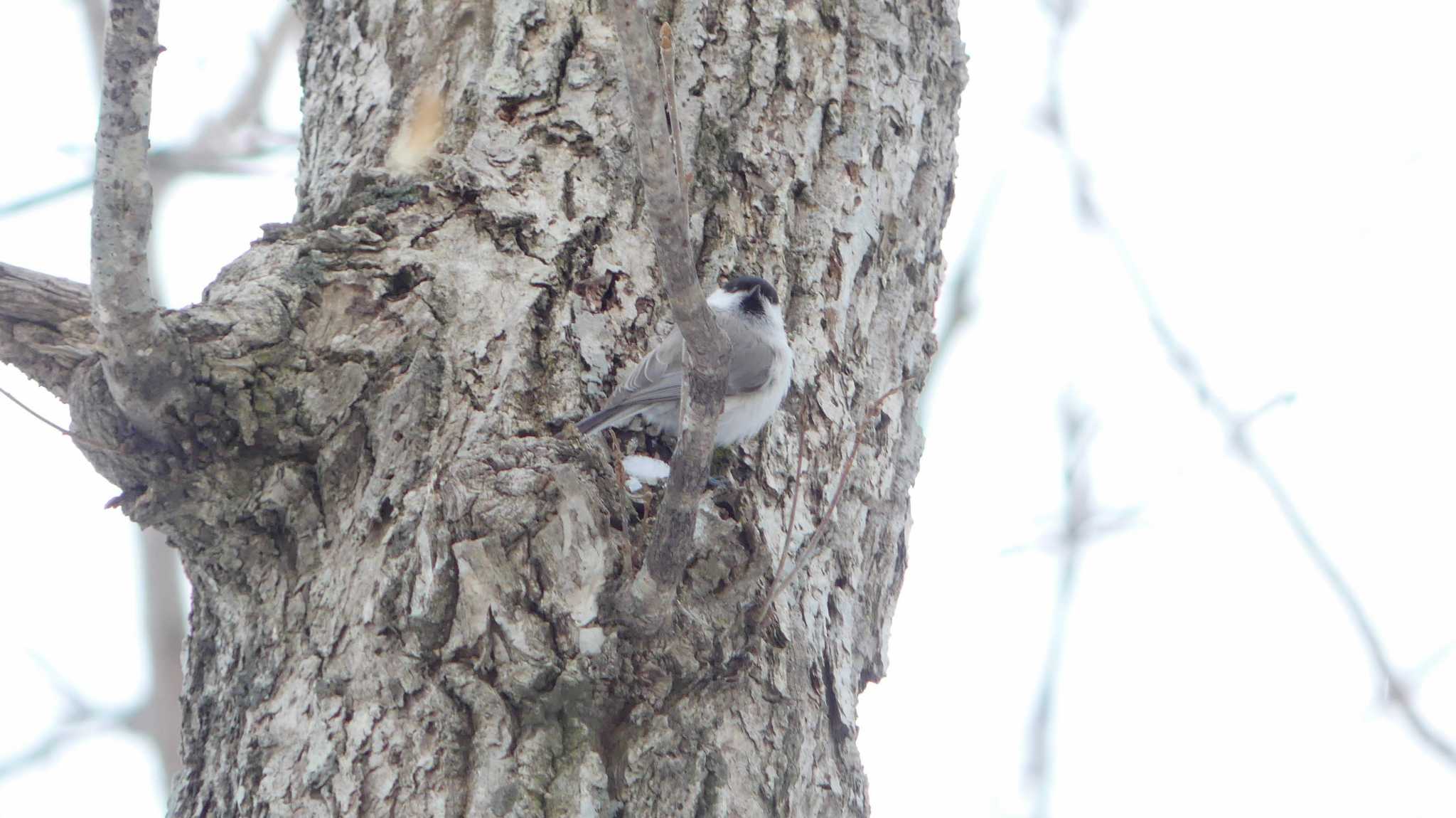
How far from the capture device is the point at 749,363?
268cm

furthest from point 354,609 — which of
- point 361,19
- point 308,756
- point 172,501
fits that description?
point 361,19

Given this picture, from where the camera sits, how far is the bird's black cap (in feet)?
8.21

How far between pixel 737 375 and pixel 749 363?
0.04 meters

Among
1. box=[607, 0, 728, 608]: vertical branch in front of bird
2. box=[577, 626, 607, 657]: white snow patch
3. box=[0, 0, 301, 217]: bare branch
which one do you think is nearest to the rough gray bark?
box=[577, 626, 607, 657]: white snow patch

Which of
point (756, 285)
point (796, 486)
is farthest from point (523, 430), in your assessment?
point (756, 285)

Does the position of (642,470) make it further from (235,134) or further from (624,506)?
(235,134)

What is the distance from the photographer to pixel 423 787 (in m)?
1.71

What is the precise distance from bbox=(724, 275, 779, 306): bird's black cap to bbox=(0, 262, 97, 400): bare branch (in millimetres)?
1229

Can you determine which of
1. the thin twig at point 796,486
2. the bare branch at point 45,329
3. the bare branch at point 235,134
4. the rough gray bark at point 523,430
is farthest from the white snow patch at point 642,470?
the bare branch at point 235,134

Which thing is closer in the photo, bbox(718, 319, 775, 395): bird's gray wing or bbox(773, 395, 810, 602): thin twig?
bbox(773, 395, 810, 602): thin twig

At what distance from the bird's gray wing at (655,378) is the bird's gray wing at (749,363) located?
19cm

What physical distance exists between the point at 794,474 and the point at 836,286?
459mm

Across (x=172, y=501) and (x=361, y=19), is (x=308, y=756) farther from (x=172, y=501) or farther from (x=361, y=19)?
(x=361, y=19)

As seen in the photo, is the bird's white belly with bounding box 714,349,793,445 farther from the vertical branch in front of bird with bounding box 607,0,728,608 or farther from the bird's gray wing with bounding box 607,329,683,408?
the vertical branch in front of bird with bounding box 607,0,728,608
